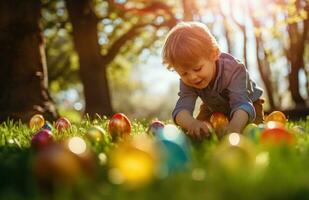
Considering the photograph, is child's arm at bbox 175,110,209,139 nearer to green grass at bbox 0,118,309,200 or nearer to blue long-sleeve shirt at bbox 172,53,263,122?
blue long-sleeve shirt at bbox 172,53,263,122

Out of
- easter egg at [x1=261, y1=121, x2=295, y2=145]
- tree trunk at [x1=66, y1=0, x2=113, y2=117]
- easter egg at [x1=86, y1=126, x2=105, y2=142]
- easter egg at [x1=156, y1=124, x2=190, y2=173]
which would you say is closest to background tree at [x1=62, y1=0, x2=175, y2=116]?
tree trunk at [x1=66, y1=0, x2=113, y2=117]

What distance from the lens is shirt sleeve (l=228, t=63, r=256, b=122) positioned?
4.62 m

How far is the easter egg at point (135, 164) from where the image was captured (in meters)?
2.01

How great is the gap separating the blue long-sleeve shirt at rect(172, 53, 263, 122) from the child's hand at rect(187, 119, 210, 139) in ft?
1.43

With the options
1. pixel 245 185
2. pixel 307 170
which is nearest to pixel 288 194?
pixel 245 185

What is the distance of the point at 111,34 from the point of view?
1983 cm

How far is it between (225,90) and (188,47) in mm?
762

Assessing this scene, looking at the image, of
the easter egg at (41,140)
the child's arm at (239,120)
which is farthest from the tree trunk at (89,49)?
the easter egg at (41,140)

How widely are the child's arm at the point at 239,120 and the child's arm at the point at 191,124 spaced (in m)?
0.30

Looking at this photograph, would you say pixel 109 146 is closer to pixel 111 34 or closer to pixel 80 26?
pixel 80 26

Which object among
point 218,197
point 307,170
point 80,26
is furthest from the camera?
Result: point 80,26

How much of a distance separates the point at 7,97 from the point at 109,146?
5151mm

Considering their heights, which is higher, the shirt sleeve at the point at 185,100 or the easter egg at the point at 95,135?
the easter egg at the point at 95,135

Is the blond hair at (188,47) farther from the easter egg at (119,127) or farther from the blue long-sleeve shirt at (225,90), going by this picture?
the easter egg at (119,127)
